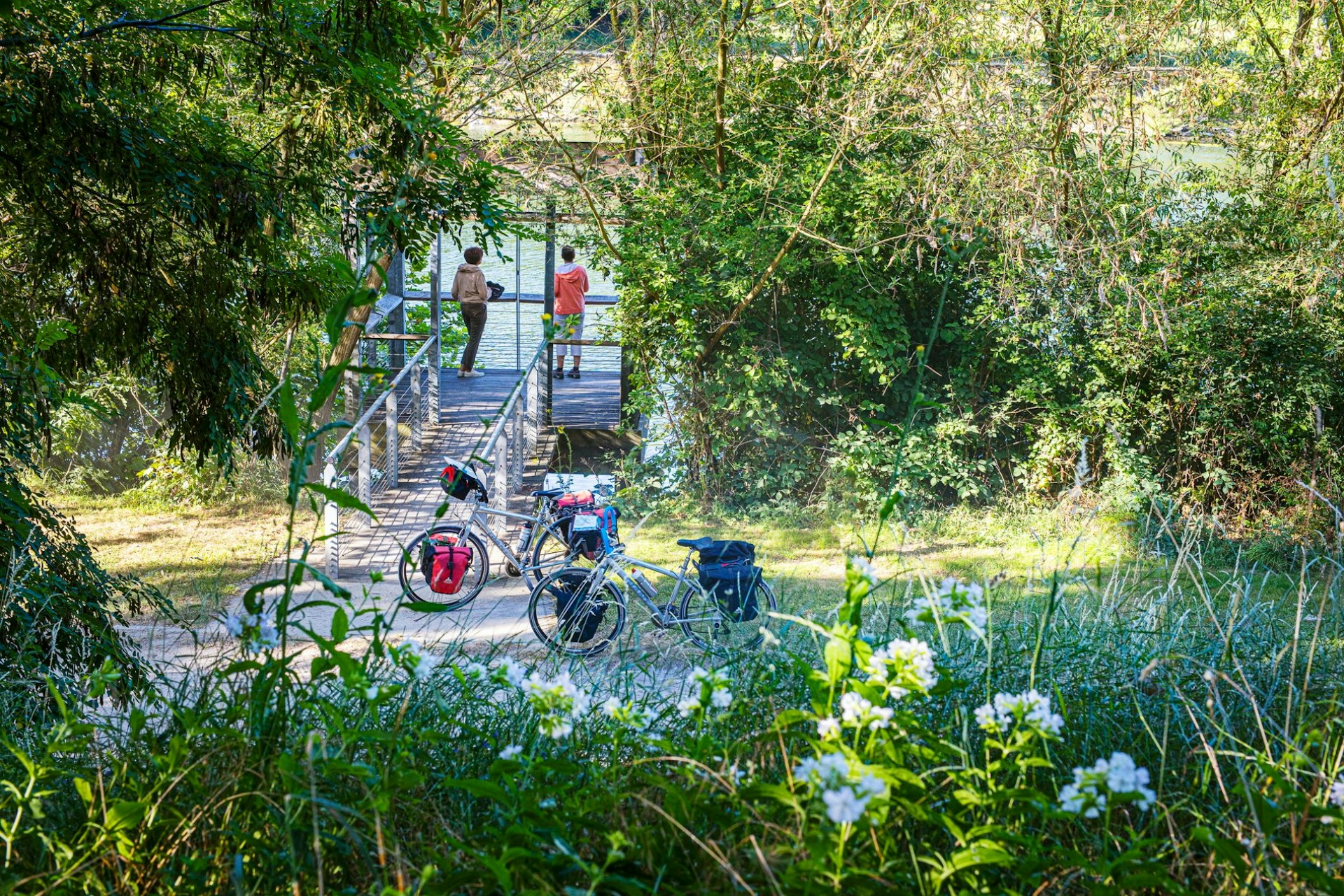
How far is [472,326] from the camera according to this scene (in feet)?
41.2

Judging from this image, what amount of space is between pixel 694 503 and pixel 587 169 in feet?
10.0

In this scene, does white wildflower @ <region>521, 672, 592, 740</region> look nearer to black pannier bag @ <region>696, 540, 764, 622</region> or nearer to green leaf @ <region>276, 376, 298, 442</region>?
green leaf @ <region>276, 376, 298, 442</region>

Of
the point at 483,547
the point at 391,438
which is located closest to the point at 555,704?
the point at 483,547

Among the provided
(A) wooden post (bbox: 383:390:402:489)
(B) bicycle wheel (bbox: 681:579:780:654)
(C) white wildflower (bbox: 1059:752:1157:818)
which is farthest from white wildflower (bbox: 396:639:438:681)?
(A) wooden post (bbox: 383:390:402:489)

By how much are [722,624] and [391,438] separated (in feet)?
20.2

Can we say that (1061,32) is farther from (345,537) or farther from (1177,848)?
(1177,848)

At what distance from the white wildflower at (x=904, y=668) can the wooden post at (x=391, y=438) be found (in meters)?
7.74

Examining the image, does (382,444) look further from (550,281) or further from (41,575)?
(41,575)

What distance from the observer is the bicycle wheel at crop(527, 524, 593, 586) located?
685cm

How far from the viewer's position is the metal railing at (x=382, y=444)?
7.83m

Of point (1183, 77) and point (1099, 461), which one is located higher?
point (1183, 77)

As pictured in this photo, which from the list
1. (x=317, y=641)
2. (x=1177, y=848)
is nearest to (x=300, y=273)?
(x=317, y=641)

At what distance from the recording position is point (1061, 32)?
27.6 feet

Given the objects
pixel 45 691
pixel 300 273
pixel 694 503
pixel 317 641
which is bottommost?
pixel 694 503
